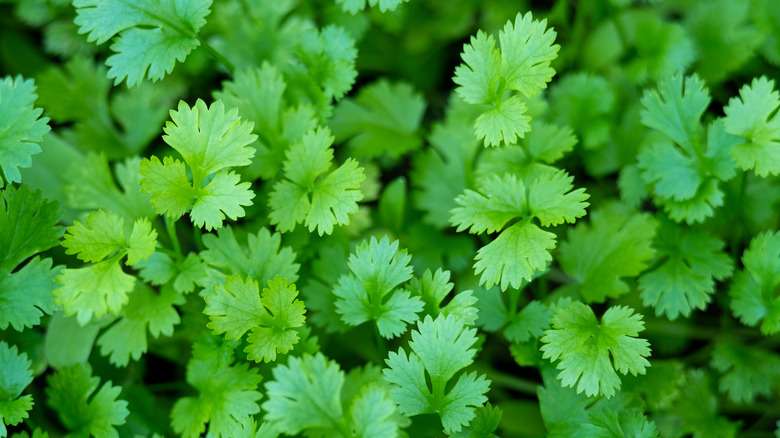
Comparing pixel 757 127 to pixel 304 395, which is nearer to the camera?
pixel 304 395

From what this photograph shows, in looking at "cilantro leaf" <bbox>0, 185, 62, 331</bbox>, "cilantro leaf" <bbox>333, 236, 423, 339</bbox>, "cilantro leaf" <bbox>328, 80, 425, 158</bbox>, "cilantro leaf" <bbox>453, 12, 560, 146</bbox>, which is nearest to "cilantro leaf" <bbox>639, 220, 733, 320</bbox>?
"cilantro leaf" <bbox>453, 12, 560, 146</bbox>

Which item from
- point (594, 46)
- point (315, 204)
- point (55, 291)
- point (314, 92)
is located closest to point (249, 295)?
point (315, 204)

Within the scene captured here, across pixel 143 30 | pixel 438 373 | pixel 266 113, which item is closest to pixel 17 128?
pixel 143 30

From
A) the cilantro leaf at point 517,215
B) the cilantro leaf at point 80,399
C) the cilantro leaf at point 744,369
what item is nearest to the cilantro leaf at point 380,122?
the cilantro leaf at point 517,215

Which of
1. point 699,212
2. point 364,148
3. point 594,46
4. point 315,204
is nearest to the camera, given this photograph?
point 315,204

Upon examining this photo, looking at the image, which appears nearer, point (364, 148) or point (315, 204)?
point (315, 204)

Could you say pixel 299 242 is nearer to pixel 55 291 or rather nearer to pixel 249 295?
pixel 249 295

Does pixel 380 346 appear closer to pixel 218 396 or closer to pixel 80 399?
pixel 218 396
